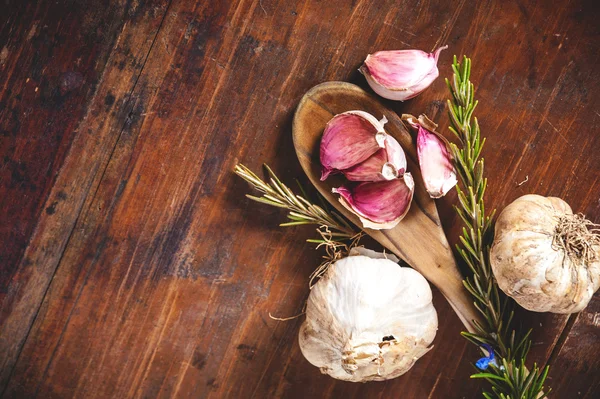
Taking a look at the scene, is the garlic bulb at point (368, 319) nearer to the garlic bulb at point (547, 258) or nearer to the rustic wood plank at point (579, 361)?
the garlic bulb at point (547, 258)

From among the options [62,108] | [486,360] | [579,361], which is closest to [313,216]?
[486,360]

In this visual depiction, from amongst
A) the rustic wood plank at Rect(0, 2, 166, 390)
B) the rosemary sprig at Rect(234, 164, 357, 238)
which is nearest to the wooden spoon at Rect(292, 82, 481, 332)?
the rosemary sprig at Rect(234, 164, 357, 238)

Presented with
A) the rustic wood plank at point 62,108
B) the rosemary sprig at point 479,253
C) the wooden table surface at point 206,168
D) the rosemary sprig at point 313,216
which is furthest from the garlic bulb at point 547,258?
the rustic wood plank at point 62,108

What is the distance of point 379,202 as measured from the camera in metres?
1.06

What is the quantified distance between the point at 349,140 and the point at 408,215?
8.1 inches

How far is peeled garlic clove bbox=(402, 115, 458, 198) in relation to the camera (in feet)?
3.45

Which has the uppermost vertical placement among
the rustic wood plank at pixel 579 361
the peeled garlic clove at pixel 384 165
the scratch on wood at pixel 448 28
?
the scratch on wood at pixel 448 28

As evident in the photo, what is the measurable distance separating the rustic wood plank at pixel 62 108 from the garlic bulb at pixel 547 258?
81 cm

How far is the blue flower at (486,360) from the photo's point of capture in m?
1.05

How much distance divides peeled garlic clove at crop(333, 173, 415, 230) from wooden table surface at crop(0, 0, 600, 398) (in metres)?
0.14

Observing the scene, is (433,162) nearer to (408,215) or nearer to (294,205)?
(408,215)

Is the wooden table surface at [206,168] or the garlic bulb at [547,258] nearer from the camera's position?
the garlic bulb at [547,258]

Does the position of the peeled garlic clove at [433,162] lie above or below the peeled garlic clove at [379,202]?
above

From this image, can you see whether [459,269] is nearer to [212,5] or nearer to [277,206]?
[277,206]
